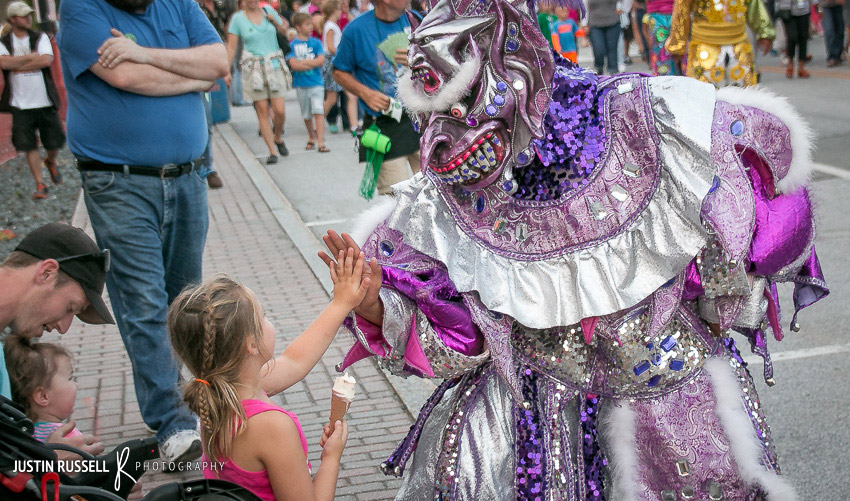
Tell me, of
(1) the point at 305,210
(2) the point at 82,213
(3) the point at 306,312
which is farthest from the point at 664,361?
(2) the point at 82,213

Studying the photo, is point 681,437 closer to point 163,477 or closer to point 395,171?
point 163,477

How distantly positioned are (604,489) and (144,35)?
2.48 metres

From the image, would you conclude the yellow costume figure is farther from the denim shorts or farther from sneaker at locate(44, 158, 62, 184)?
sneaker at locate(44, 158, 62, 184)

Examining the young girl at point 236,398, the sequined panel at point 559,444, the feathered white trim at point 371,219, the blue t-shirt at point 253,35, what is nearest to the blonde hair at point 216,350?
the young girl at point 236,398

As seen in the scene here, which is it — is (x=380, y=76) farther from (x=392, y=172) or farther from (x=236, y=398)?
(x=236, y=398)

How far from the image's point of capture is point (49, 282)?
2.98 m

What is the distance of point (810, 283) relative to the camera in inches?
115

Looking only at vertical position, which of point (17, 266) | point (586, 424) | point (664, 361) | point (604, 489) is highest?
point (17, 266)

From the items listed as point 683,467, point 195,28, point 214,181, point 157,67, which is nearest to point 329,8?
point 214,181

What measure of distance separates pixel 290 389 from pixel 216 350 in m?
2.51

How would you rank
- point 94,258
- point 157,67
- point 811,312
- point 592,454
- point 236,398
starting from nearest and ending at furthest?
1. point 236,398
2. point 592,454
3. point 94,258
4. point 157,67
5. point 811,312

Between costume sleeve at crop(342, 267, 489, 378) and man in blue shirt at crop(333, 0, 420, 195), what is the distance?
3.05 metres

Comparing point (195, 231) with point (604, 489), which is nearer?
point (604, 489)

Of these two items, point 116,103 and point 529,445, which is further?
point 116,103
